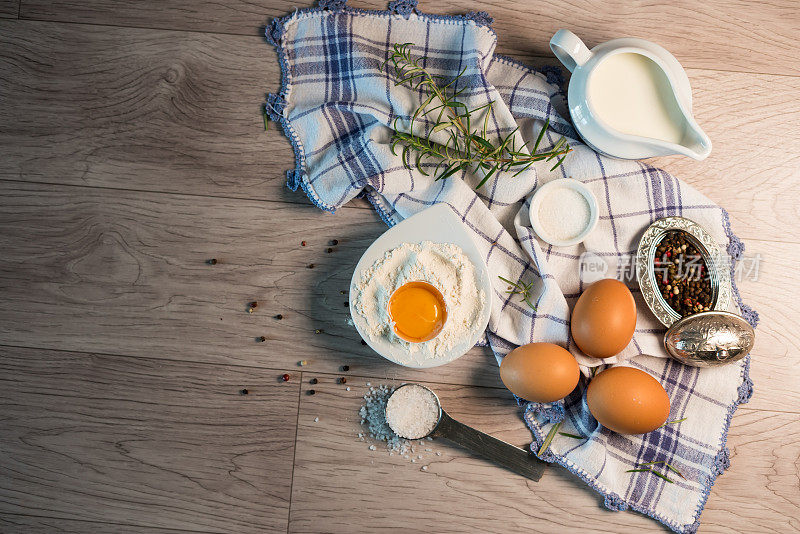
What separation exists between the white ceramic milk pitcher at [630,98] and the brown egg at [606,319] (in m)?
0.27

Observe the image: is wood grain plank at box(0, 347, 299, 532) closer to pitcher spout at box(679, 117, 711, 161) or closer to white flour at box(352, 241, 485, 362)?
white flour at box(352, 241, 485, 362)

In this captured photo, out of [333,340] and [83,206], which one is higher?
[83,206]

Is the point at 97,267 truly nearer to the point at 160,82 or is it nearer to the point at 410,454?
the point at 160,82

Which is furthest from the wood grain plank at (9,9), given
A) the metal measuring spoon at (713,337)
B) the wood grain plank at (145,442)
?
the metal measuring spoon at (713,337)

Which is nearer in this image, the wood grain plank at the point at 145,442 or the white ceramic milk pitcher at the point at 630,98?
the white ceramic milk pitcher at the point at 630,98

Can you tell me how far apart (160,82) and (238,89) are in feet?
0.57

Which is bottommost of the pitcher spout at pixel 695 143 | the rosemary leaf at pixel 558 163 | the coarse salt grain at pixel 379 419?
the coarse salt grain at pixel 379 419

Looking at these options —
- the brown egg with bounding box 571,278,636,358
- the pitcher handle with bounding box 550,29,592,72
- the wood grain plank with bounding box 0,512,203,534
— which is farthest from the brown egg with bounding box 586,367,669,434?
the wood grain plank with bounding box 0,512,203,534

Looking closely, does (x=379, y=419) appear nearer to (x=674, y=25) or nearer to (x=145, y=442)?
(x=145, y=442)

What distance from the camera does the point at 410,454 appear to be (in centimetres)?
115

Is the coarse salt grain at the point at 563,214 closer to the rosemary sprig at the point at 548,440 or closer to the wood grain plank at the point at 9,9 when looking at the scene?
the rosemary sprig at the point at 548,440

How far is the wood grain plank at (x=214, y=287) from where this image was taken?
1170mm

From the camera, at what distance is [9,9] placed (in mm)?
1219

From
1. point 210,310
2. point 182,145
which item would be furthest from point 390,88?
point 210,310
